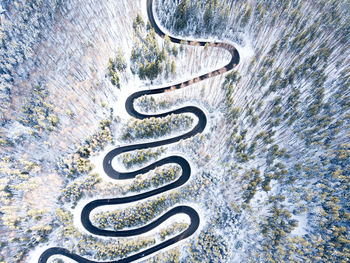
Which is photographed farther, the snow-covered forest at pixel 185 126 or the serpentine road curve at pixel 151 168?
the serpentine road curve at pixel 151 168

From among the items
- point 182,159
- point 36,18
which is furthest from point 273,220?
point 36,18

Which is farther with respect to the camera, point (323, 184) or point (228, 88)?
point (228, 88)

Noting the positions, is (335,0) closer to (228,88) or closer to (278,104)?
(278,104)

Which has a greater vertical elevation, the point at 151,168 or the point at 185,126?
the point at 185,126

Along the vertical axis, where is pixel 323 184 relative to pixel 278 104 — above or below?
below

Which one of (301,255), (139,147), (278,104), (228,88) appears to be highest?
(228,88)

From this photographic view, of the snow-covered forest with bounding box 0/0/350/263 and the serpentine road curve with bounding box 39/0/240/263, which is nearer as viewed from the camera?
the snow-covered forest with bounding box 0/0/350/263

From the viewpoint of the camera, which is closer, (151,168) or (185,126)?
(151,168)

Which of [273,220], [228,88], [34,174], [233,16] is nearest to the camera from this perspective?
[273,220]
